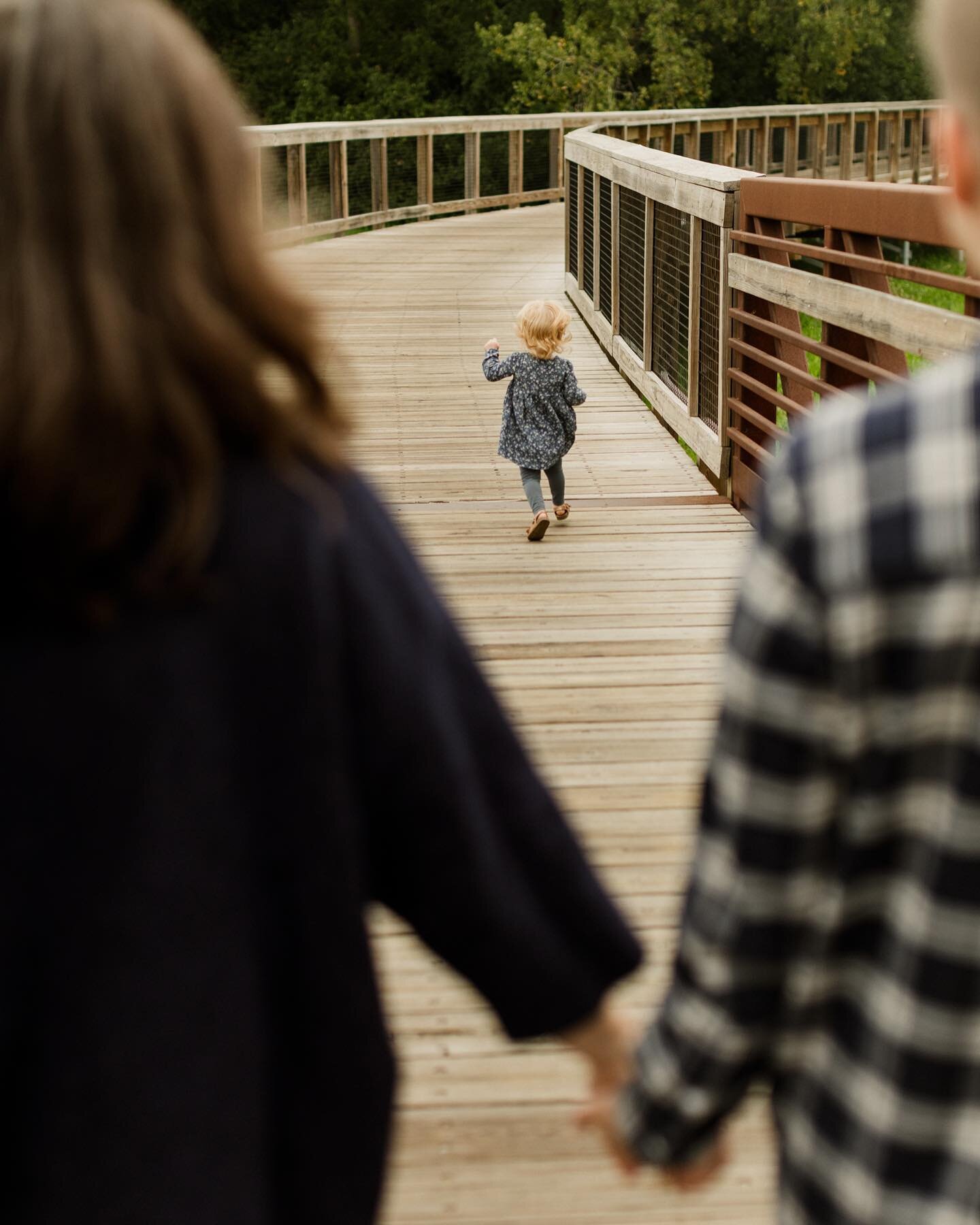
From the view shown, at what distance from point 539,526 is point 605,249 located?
5.42 m

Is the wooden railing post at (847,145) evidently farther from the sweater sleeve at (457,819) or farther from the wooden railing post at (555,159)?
the sweater sleeve at (457,819)

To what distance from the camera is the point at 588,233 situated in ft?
40.0

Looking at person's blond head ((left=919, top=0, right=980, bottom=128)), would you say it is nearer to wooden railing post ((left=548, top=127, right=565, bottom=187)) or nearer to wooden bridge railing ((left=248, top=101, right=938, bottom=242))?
wooden bridge railing ((left=248, top=101, right=938, bottom=242))

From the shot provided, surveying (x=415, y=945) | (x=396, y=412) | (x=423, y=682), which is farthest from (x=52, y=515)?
(x=396, y=412)

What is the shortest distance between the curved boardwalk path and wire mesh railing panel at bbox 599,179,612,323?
36cm

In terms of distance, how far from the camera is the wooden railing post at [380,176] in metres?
17.4

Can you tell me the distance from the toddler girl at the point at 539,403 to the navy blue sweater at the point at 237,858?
4958 mm

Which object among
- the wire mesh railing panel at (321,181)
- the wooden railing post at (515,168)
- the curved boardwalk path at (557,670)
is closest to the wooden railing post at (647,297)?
the curved boardwalk path at (557,670)

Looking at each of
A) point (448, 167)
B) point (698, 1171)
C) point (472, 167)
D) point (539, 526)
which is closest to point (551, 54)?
point (472, 167)

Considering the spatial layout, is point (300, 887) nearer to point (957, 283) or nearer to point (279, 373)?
point (279, 373)

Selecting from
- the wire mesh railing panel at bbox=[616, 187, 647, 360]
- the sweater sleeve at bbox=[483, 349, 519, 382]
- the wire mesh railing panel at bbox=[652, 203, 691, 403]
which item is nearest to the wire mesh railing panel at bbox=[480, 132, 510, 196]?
the wire mesh railing panel at bbox=[616, 187, 647, 360]

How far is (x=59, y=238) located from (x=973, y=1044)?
78 cm

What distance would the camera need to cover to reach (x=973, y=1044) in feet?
3.35

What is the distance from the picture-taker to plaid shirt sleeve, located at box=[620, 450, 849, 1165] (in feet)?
3.17
